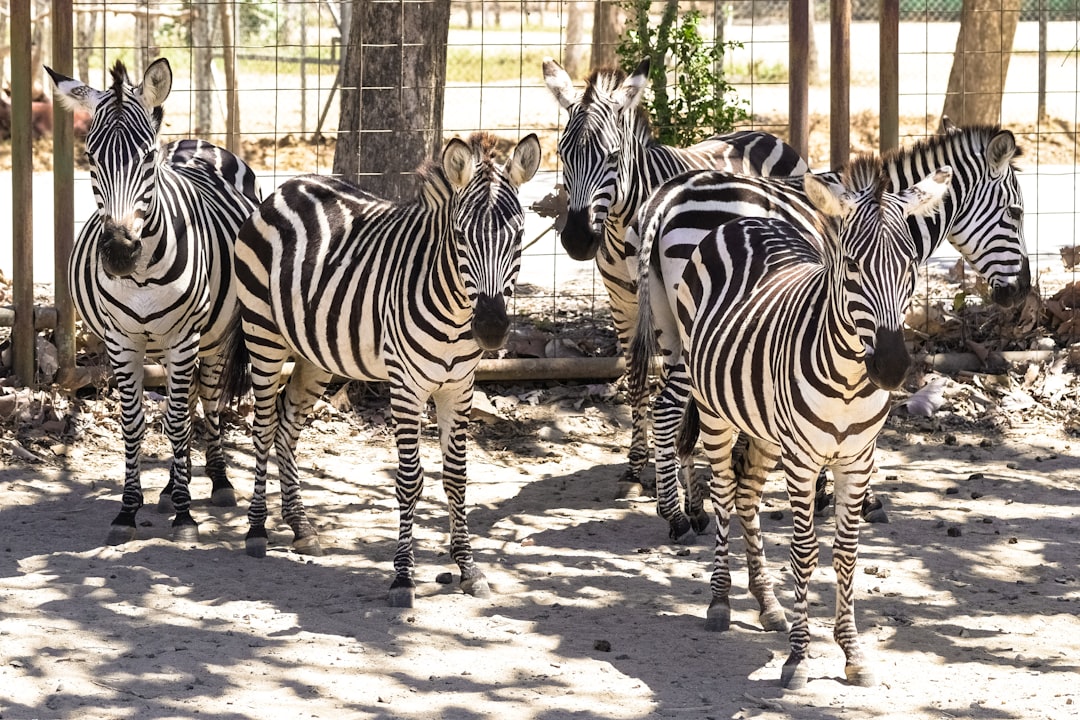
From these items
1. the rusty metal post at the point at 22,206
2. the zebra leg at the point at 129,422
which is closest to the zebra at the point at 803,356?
the zebra leg at the point at 129,422

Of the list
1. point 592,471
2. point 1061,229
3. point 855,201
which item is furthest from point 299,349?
point 1061,229

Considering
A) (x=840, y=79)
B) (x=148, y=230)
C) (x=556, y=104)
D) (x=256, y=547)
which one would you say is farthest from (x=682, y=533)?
(x=556, y=104)

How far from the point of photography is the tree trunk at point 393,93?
8.64 metres

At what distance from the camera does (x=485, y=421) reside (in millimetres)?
8562

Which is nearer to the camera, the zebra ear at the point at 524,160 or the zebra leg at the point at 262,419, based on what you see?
the zebra ear at the point at 524,160

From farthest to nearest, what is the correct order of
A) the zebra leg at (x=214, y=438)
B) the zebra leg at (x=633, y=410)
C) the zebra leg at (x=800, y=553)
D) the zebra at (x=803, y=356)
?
the zebra leg at (x=633, y=410) < the zebra leg at (x=214, y=438) < the zebra leg at (x=800, y=553) < the zebra at (x=803, y=356)

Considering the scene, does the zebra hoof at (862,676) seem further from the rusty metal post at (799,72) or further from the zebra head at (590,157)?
the rusty metal post at (799,72)

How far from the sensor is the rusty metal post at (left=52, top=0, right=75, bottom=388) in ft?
25.2

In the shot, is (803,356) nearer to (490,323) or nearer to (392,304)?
(490,323)

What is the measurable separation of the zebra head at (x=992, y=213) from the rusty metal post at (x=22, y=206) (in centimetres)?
531

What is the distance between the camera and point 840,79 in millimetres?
8508

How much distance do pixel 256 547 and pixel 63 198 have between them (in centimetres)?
270

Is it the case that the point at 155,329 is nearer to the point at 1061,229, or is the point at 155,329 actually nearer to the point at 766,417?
the point at 766,417

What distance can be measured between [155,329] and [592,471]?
2750mm
